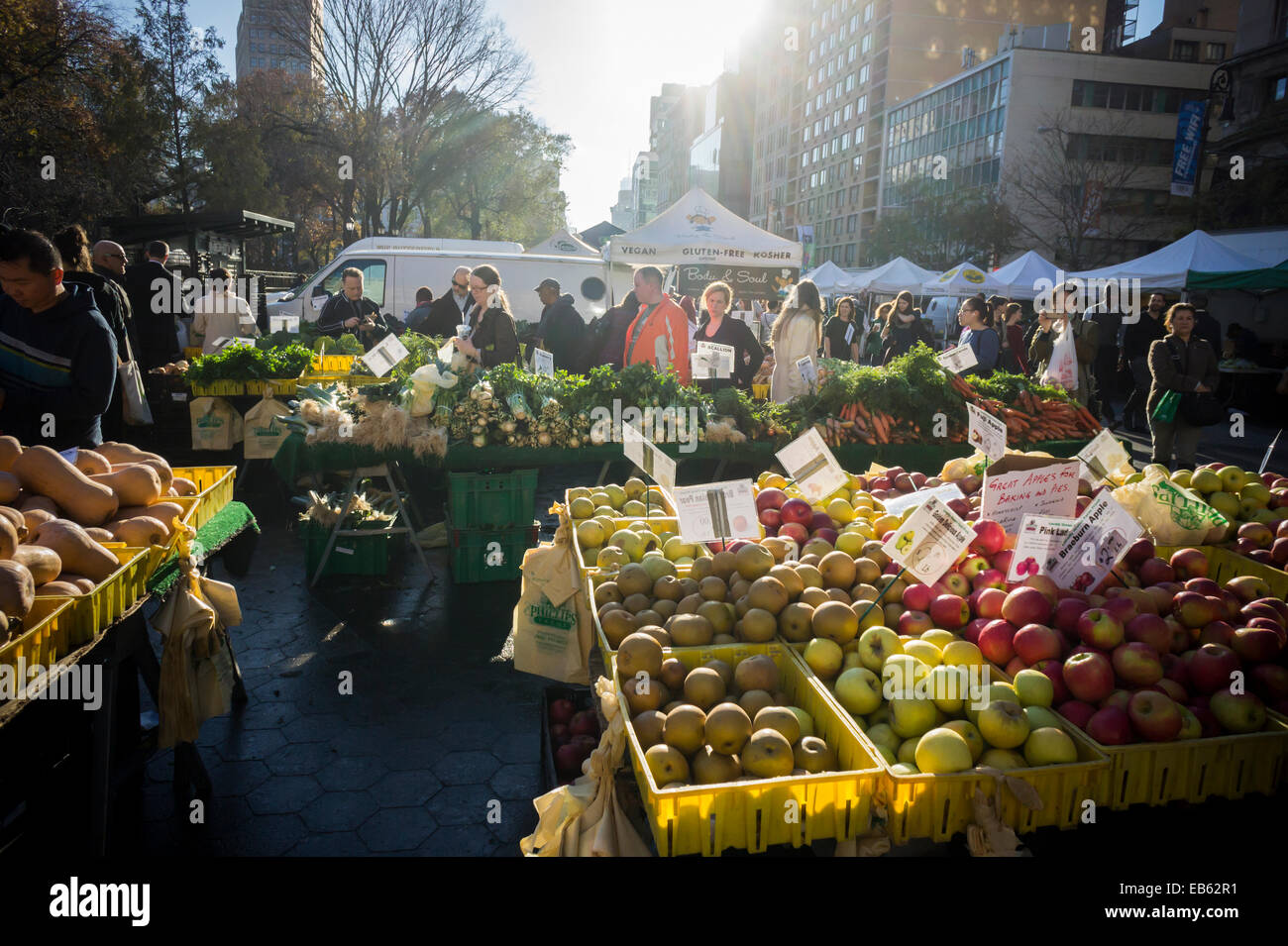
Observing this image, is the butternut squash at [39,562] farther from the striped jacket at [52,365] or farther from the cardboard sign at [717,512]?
the cardboard sign at [717,512]

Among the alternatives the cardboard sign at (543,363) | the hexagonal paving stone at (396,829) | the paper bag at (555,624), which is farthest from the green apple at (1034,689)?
the cardboard sign at (543,363)

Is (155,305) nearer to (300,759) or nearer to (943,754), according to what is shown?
(300,759)

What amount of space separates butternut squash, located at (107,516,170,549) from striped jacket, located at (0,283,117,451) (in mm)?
1069

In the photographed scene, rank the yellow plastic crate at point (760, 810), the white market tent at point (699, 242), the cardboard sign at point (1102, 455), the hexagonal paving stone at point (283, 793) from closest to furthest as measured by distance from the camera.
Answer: the yellow plastic crate at point (760, 810)
the hexagonal paving stone at point (283, 793)
the cardboard sign at point (1102, 455)
the white market tent at point (699, 242)

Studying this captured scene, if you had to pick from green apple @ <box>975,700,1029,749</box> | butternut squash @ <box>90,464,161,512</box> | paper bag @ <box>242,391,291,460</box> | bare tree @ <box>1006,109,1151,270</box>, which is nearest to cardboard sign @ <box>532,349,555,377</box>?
paper bag @ <box>242,391,291,460</box>

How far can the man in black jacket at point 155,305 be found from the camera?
8.36m

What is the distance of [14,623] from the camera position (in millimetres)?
2168

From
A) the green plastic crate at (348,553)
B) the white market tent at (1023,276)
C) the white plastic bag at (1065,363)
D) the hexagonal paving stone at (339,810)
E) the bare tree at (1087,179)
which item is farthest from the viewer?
the bare tree at (1087,179)

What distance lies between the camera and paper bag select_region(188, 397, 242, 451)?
27.9 feet

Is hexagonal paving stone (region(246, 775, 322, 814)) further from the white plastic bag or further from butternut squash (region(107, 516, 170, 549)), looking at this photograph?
the white plastic bag

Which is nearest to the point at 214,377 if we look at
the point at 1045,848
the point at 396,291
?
the point at 396,291

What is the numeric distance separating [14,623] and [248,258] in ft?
124

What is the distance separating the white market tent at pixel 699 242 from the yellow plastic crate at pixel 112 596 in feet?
35.4

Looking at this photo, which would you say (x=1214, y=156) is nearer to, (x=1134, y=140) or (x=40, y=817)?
(x=1134, y=140)
